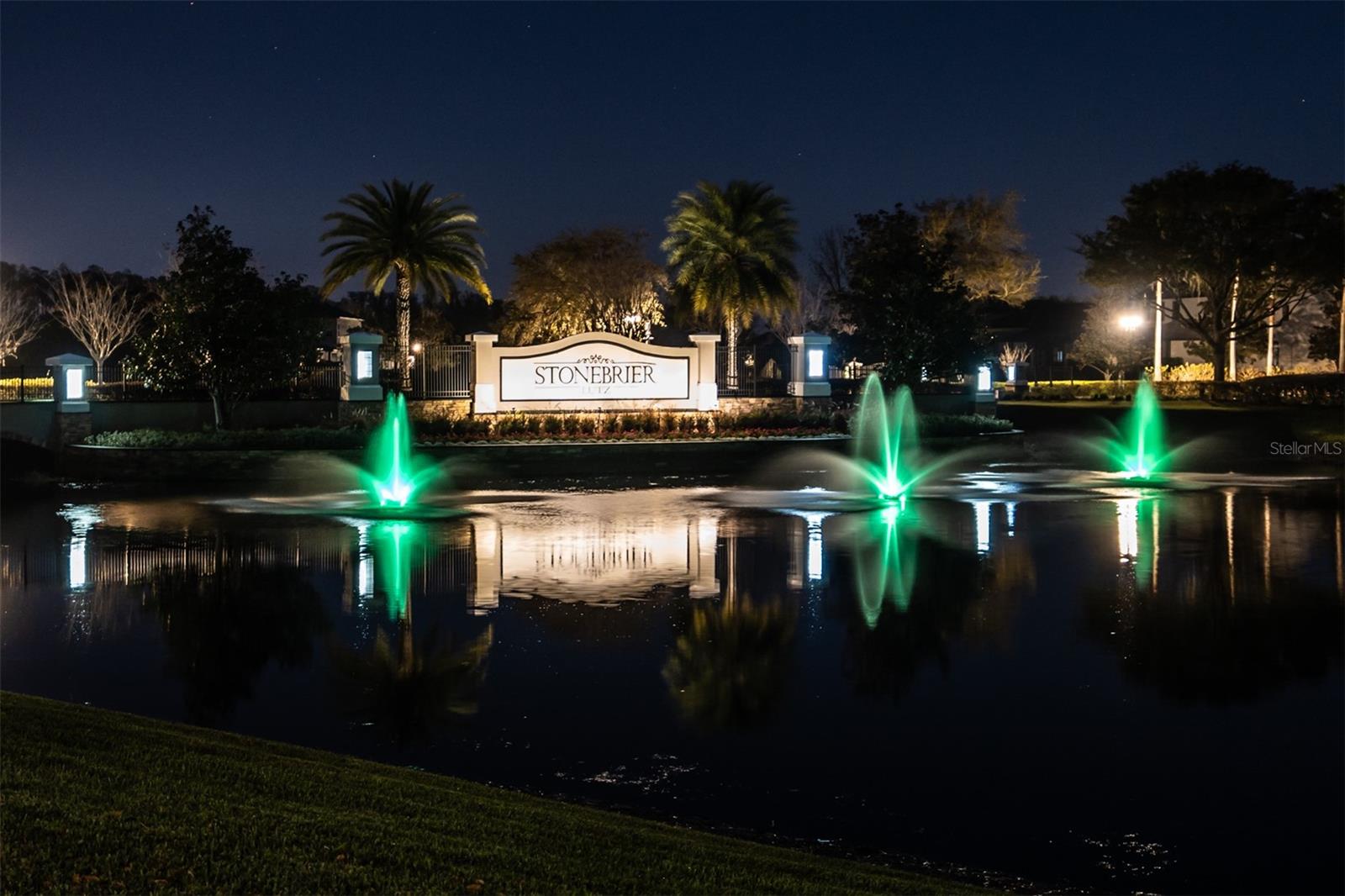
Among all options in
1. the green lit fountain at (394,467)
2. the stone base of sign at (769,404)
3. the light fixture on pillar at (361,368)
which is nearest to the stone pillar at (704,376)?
the stone base of sign at (769,404)

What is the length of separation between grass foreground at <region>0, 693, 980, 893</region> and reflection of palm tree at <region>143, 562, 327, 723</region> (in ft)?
7.77

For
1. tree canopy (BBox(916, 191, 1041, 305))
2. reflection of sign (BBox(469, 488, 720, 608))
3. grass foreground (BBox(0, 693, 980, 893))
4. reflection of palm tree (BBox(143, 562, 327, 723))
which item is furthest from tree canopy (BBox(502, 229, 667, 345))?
grass foreground (BBox(0, 693, 980, 893))

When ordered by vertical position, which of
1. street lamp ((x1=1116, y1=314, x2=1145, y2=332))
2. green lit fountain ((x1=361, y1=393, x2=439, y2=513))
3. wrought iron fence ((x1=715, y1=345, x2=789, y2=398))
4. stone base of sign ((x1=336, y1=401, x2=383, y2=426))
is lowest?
green lit fountain ((x1=361, y1=393, x2=439, y2=513))

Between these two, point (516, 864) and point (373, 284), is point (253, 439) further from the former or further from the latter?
point (516, 864)

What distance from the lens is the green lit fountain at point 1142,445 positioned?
28803mm

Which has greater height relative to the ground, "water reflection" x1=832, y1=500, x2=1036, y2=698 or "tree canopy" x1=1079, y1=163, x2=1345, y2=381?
"tree canopy" x1=1079, y1=163, x2=1345, y2=381

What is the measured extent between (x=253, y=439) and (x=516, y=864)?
25.7 m

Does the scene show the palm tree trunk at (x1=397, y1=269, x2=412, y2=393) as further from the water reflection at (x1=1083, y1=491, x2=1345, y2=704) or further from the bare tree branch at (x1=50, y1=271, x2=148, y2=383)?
the water reflection at (x1=1083, y1=491, x2=1345, y2=704)

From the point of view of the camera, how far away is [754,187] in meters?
52.0

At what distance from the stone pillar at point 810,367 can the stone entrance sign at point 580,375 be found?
11.1ft

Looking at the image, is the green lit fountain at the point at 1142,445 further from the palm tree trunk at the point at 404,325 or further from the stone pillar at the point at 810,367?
the palm tree trunk at the point at 404,325

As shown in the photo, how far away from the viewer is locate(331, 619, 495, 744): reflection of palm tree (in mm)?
9047

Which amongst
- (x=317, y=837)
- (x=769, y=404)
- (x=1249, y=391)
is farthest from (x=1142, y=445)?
(x=317, y=837)

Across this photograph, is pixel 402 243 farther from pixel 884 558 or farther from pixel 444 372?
pixel 884 558
